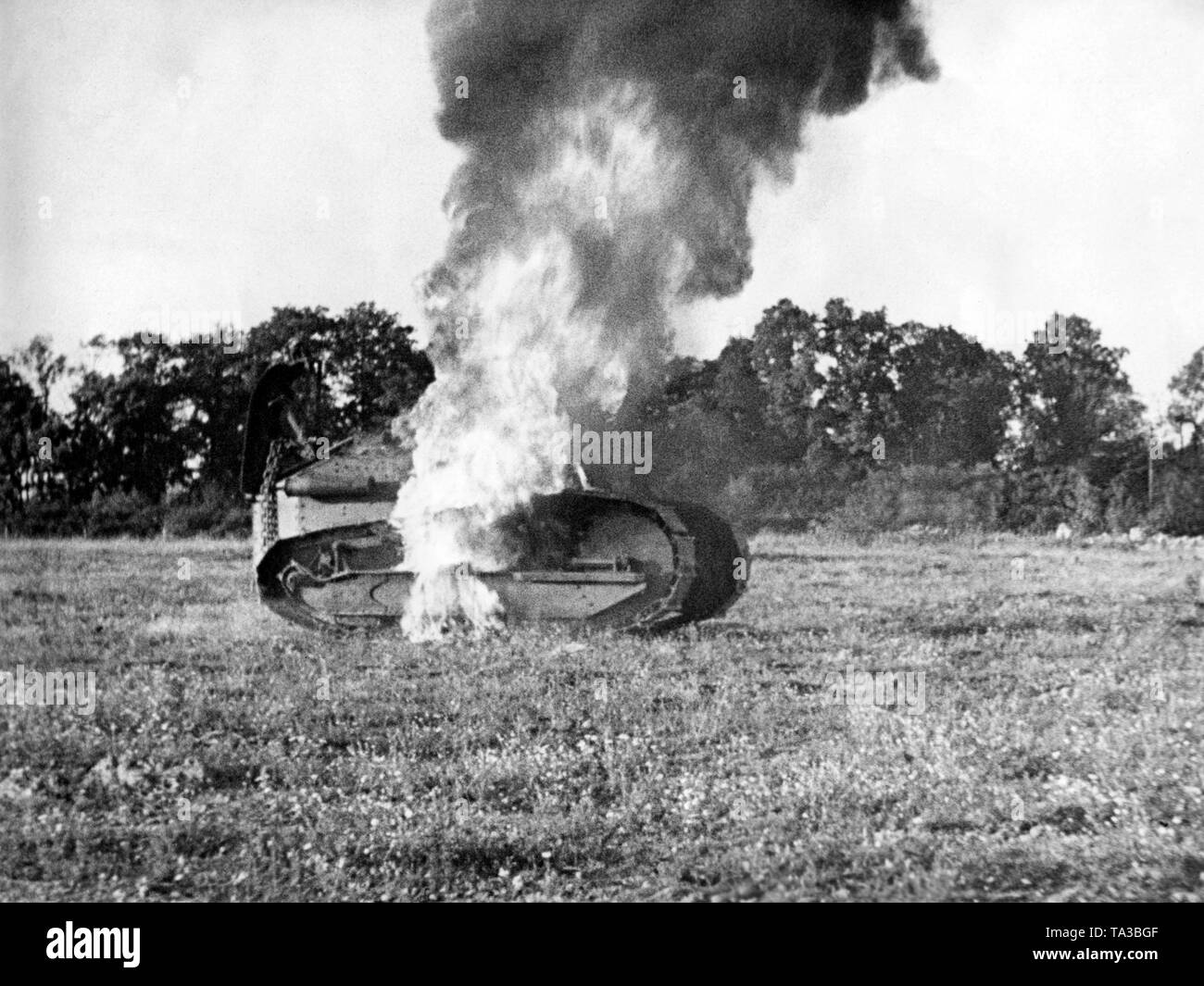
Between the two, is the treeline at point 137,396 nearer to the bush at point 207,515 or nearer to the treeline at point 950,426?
the bush at point 207,515

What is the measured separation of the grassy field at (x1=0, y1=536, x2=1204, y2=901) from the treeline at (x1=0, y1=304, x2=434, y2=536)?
1.04 feet

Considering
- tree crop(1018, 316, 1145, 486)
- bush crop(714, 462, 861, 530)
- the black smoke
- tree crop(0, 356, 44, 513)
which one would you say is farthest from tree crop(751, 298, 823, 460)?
tree crop(0, 356, 44, 513)

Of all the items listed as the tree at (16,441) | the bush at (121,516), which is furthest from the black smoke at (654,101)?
the tree at (16,441)

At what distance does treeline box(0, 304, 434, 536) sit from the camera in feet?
23.2

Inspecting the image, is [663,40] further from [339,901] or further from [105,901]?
[105,901]

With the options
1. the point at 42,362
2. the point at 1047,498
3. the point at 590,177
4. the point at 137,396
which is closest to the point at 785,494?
the point at 1047,498

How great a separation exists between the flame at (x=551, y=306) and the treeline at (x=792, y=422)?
0.32 metres

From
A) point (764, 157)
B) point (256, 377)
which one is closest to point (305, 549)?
point (256, 377)

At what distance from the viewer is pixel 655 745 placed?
236 inches

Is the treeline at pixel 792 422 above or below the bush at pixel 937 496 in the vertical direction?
above

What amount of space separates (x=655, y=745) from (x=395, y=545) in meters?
3.08

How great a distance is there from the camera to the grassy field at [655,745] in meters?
5.34

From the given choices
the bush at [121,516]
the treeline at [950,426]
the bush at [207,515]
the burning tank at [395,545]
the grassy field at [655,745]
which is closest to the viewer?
the grassy field at [655,745]

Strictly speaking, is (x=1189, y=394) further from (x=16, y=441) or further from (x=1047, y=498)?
(x=16, y=441)
